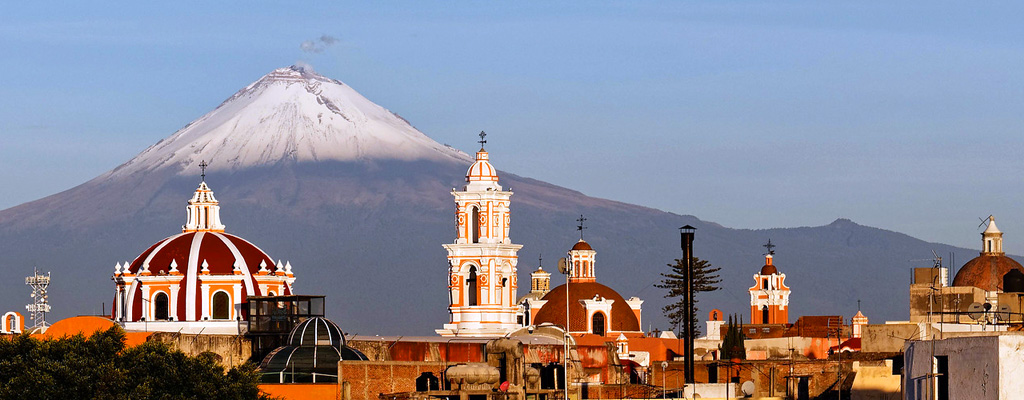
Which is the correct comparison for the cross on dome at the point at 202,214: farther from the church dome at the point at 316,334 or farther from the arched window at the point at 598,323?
the church dome at the point at 316,334

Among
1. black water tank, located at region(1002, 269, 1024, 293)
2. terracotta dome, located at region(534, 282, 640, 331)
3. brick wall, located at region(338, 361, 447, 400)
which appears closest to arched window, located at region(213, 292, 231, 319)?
terracotta dome, located at region(534, 282, 640, 331)

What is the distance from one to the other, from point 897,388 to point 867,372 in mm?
2380

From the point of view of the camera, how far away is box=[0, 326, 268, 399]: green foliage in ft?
180

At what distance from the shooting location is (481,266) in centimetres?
10956

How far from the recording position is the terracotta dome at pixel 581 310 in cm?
12169

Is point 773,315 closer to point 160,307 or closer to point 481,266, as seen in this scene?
point 481,266

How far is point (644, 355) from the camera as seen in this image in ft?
368

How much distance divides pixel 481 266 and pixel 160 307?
18.7m

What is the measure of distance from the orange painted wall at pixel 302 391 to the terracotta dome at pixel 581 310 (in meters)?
54.7

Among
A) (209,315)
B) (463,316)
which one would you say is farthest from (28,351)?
(463,316)

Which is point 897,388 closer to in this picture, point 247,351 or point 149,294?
point 247,351

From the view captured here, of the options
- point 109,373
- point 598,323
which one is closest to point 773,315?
point 598,323

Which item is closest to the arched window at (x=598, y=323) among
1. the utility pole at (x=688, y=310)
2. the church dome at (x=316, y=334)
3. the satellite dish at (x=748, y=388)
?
the utility pole at (x=688, y=310)

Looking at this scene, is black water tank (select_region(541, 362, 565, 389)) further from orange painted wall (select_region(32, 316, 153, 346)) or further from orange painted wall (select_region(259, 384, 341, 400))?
orange painted wall (select_region(32, 316, 153, 346))
